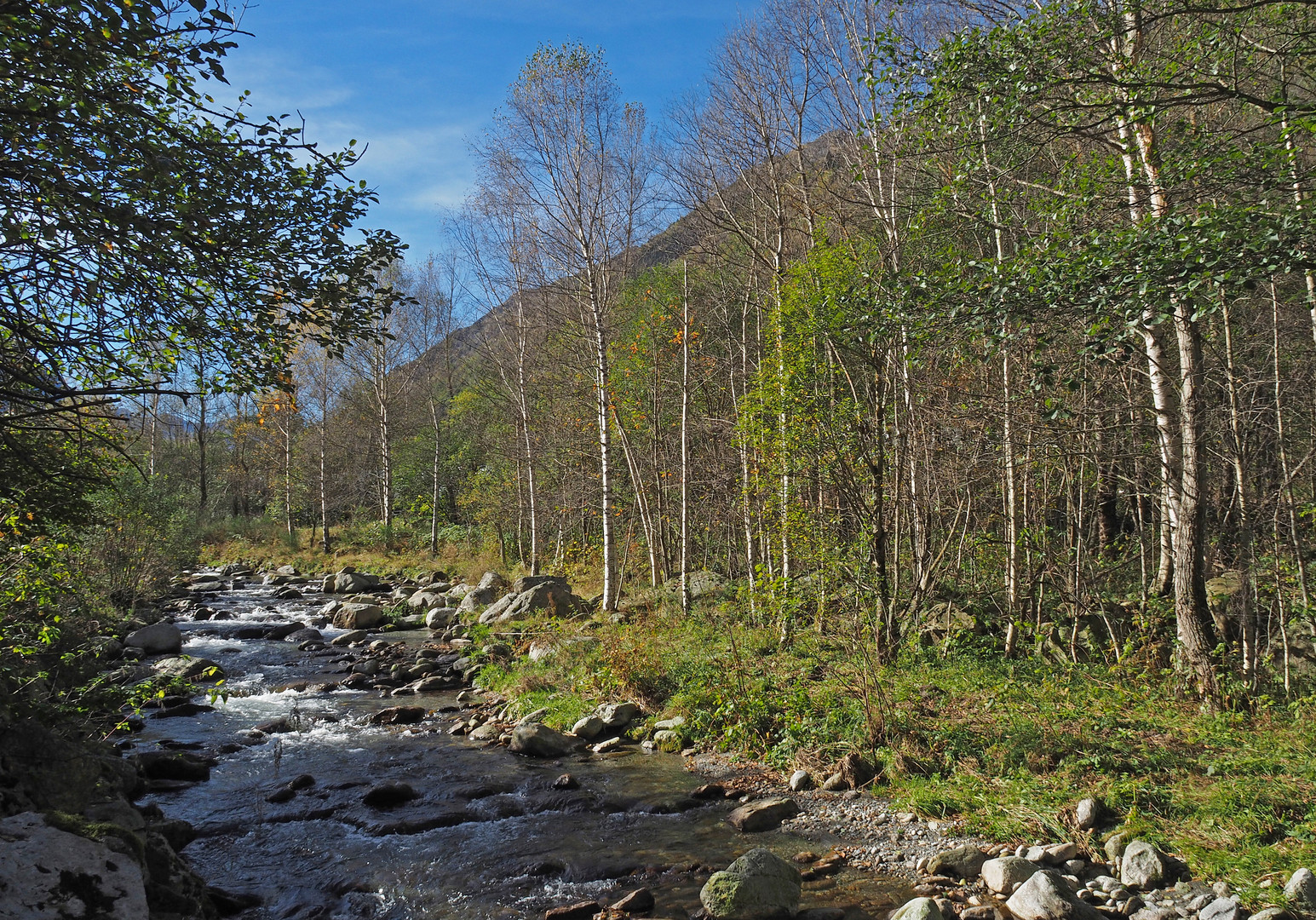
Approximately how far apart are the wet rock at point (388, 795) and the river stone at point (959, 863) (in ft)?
16.7

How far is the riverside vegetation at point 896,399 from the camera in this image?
464cm

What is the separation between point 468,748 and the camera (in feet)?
31.3

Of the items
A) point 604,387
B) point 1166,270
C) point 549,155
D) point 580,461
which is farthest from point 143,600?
point 1166,270

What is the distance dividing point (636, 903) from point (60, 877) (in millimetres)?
3441

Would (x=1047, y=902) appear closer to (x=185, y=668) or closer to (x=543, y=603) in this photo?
(x=543, y=603)

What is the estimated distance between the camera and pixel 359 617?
17797 millimetres

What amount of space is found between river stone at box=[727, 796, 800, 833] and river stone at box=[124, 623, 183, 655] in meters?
13.0

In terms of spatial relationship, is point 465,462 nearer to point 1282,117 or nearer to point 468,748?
point 468,748

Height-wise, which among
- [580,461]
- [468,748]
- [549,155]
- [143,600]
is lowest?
[468,748]

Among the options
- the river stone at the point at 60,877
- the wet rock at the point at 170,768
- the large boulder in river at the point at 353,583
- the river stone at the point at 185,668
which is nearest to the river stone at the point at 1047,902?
the river stone at the point at 60,877

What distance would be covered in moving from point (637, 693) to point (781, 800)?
363cm

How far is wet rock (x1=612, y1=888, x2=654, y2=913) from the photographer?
5.47m

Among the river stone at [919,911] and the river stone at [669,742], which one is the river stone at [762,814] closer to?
the river stone at [919,911]

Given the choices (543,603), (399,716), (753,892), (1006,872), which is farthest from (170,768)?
(1006,872)
